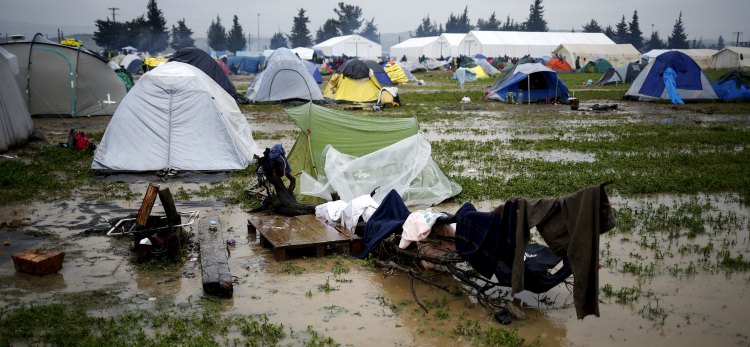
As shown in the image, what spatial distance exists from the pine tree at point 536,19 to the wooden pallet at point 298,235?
395 ft

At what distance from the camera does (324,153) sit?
34.6 feet

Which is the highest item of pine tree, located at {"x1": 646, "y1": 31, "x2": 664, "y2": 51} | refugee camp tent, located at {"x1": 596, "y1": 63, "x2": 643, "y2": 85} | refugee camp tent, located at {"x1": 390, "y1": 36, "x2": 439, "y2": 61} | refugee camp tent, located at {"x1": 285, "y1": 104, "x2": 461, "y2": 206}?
pine tree, located at {"x1": 646, "y1": 31, "x2": 664, "y2": 51}

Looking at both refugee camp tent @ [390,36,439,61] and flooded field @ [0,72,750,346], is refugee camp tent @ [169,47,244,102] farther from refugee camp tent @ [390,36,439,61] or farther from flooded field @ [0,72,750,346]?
refugee camp tent @ [390,36,439,61]

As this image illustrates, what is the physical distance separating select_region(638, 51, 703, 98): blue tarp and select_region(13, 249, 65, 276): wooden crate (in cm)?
2609

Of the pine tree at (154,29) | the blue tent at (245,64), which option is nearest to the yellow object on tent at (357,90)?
the blue tent at (245,64)

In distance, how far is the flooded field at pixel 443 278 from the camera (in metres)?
5.74

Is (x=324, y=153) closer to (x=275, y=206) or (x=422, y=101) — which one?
(x=275, y=206)

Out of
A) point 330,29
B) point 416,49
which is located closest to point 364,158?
point 416,49

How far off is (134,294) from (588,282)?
4.48m

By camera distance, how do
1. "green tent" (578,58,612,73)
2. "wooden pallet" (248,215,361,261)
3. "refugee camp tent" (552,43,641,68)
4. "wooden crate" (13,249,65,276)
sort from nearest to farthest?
1. "wooden crate" (13,249,65,276)
2. "wooden pallet" (248,215,361,261)
3. "green tent" (578,58,612,73)
4. "refugee camp tent" (552,43,641,68)

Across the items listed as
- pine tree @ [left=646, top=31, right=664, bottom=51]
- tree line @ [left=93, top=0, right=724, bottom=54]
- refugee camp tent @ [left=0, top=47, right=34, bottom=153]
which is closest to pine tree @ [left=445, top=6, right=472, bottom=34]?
tree line @ [left=93, top=0, right=724, bottom=54]

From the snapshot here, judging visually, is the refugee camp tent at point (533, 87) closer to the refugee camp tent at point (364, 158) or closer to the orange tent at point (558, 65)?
the refugee camp tent at point (364, 158)

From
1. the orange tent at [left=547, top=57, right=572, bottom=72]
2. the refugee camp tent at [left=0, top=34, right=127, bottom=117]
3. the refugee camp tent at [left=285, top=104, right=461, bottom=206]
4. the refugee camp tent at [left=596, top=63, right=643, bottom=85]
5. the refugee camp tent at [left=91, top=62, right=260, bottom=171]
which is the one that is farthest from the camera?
the orange tent at [left=547, top=57, right=572, bottom=72]

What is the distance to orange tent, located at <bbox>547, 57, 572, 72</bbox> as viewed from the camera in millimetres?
55500
